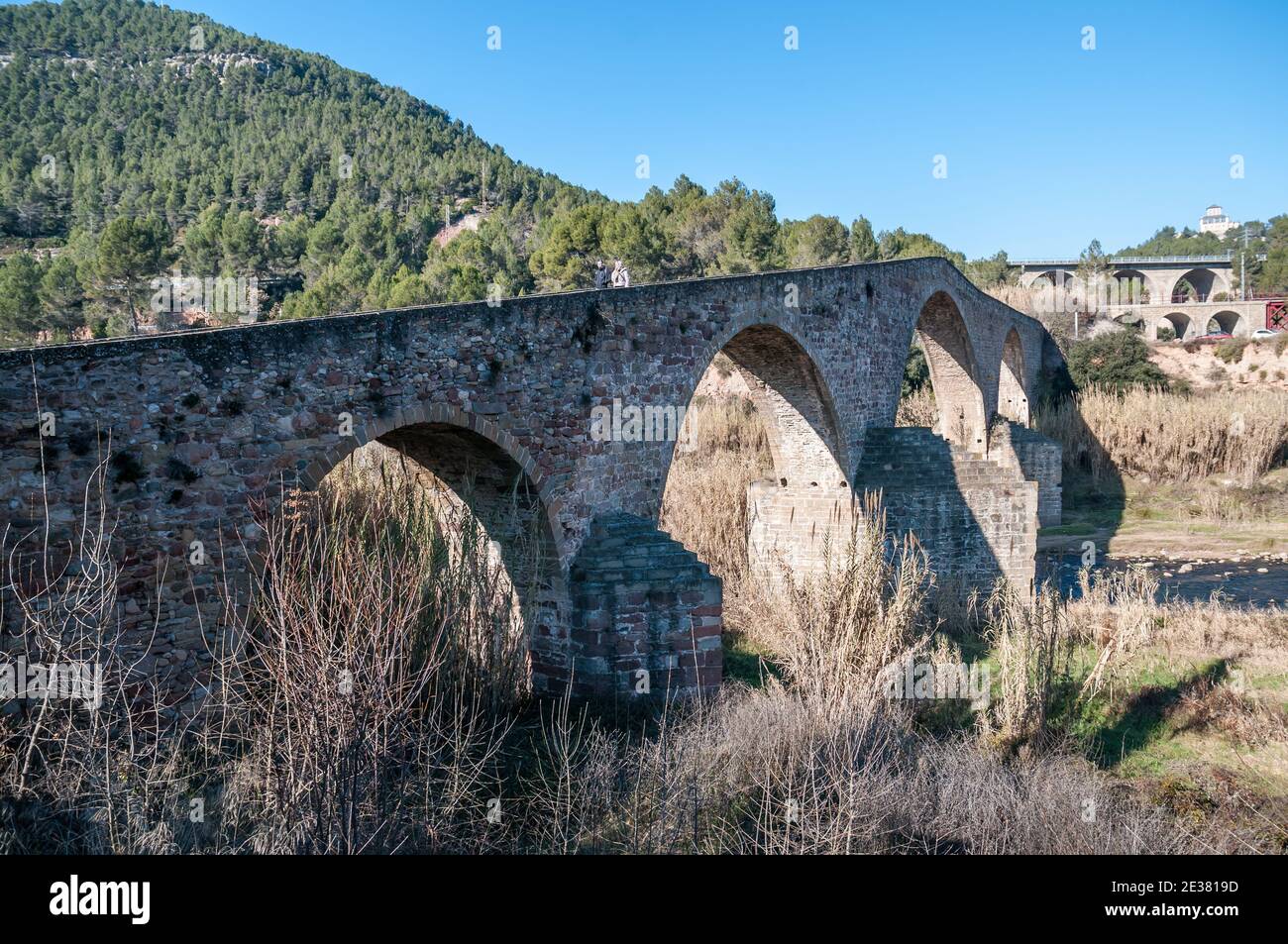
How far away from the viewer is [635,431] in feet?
29.4

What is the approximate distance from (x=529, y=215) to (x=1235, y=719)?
3635cm

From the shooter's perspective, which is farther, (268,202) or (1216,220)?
(1216,220)

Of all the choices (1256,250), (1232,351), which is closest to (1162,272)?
(1256,250)

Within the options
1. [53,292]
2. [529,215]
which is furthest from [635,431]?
[529,215]

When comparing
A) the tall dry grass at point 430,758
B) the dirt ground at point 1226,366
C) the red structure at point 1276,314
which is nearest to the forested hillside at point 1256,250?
the red structure at point 1276,314

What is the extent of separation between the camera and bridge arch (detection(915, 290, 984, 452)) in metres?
19.8

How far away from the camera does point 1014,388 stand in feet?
98.4

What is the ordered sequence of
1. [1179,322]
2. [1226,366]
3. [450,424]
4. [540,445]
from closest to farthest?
[450,424] < [540,445] < [1226,366] < [1179,322]

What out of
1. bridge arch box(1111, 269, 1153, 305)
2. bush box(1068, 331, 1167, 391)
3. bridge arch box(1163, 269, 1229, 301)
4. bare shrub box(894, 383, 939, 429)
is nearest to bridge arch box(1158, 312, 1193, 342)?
bridge arch box(1111, 269, 1153, 305)

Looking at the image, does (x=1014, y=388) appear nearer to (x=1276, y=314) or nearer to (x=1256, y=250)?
(x=1276, y=314)

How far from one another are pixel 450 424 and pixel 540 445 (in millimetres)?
1014

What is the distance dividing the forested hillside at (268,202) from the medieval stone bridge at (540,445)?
1384 cm

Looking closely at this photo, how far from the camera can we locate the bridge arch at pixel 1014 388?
93.8 feet
